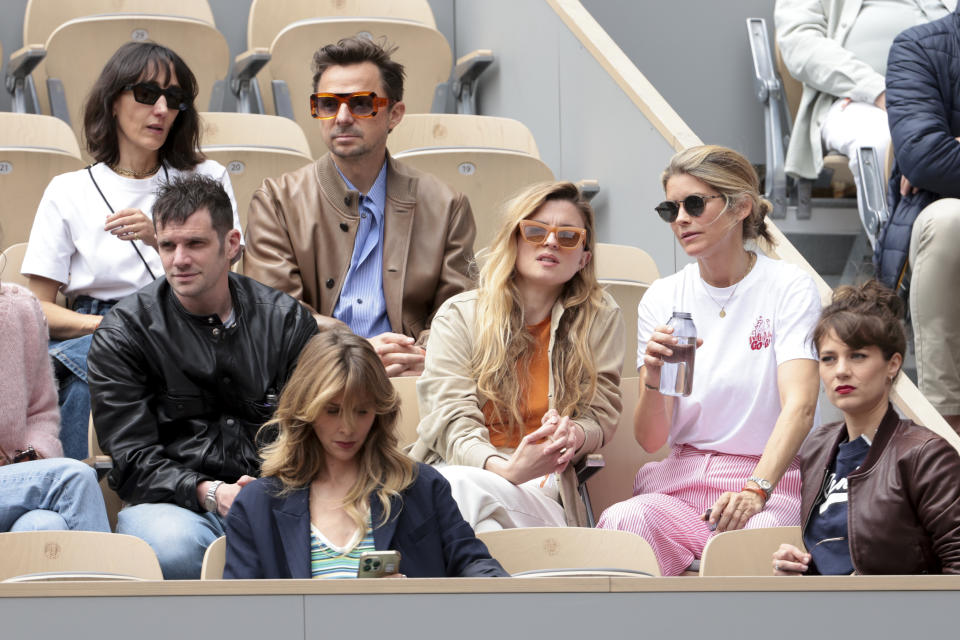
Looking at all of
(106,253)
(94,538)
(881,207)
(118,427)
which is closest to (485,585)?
(94,538)

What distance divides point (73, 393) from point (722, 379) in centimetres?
145

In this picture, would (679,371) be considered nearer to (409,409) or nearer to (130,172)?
(409,409)

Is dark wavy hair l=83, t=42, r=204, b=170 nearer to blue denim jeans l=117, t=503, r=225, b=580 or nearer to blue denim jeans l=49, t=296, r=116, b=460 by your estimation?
blue denim jeans l=49, t=296, r=116, b=460

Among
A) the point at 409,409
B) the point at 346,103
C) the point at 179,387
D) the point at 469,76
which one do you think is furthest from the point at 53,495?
the point at 469,76

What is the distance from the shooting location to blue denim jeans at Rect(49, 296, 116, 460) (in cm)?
320

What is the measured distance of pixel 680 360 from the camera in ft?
9.30

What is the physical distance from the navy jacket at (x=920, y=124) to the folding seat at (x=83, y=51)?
91.3 inches

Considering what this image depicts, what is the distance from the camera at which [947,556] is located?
7.66 feet

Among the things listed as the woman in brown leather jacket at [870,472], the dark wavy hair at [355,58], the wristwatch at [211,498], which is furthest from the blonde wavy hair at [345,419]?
A: the dark wavy hair at [355,58]

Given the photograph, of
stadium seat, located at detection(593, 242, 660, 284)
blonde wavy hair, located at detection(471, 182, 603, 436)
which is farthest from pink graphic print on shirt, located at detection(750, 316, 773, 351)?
stadium seat, located at detection(593, 242, 660, 284)

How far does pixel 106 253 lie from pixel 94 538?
125 centimetres

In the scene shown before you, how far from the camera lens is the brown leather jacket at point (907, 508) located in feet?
7.71

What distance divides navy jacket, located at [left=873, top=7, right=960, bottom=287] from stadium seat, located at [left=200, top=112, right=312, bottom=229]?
167 cm

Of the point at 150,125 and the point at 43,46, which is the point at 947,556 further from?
the point at 43,46
